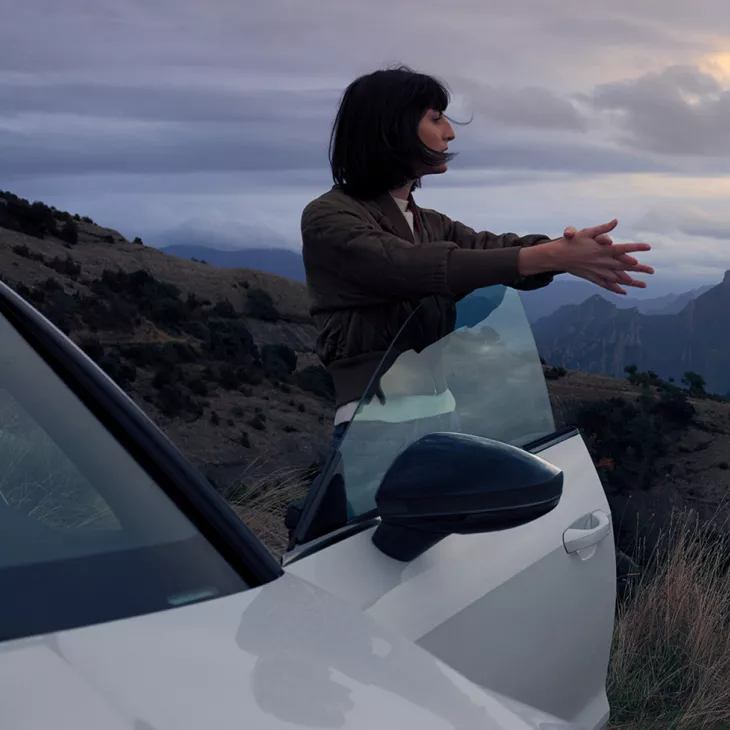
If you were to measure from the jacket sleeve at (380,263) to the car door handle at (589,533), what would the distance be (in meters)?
0.53

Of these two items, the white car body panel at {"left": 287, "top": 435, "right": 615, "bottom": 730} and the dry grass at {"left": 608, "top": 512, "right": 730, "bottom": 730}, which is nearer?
the white car body panel at {"left": 287, "top": 435, "right": 615, "bottom": 730}

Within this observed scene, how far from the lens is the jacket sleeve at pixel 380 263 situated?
92.4 inches

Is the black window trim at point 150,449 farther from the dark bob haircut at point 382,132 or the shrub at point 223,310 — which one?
the shrub at point 223,310

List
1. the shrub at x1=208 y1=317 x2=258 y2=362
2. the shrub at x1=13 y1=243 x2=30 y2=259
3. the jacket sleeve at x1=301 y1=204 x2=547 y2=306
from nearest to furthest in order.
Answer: the jacket sleeve at x1=301 y1=204 x2=547 y2=306 < the shrub at x1=208 y1=317 x2=258 y2=362 < the shrub at x1=13 y1=243 x2=30 y2=259

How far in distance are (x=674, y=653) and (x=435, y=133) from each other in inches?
92.5

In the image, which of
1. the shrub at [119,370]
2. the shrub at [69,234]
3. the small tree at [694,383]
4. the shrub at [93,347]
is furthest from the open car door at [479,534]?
the shrub at [69,234]

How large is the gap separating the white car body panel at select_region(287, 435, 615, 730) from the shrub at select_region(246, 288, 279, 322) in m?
35.5

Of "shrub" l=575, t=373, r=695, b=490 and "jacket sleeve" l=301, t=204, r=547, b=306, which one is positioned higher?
"jacket sleeve" l=301, t=204, r=547, b=306

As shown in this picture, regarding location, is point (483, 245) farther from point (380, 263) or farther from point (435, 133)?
point (380, 263)

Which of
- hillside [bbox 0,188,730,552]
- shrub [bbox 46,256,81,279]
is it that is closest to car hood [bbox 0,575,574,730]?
hillside [bbox 0,188,730,552]

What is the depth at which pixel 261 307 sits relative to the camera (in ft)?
125

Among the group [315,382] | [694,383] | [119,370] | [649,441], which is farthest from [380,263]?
[694,383]

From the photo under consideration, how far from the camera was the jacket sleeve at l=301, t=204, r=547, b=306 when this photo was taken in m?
2.35

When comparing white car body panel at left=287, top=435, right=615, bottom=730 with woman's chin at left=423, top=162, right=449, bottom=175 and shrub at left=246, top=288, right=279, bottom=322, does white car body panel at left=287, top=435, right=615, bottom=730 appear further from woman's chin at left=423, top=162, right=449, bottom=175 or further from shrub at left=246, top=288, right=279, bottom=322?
shrub at left=246, top=288, right=279, bottom=322
